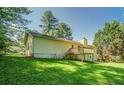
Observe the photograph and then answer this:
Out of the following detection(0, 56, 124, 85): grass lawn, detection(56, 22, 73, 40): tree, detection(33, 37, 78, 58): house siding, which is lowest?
detection(0, 56, 124, 85): grass lawn

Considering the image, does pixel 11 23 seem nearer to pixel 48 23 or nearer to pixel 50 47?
pixel 48 23

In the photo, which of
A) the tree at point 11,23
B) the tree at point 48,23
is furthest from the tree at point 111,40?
the tree at point 11,23

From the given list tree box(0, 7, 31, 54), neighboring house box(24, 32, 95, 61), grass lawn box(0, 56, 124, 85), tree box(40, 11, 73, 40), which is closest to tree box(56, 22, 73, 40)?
tree box(40, 11, 73, 40)

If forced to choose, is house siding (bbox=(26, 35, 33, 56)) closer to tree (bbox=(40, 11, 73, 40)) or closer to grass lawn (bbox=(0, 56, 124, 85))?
grass lawn (bbox=(0, 56, 124, 85))

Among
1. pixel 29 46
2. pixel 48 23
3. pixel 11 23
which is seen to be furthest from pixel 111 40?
pixel 11 23

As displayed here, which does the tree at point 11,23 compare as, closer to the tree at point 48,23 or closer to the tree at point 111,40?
the tree at point 48,23
